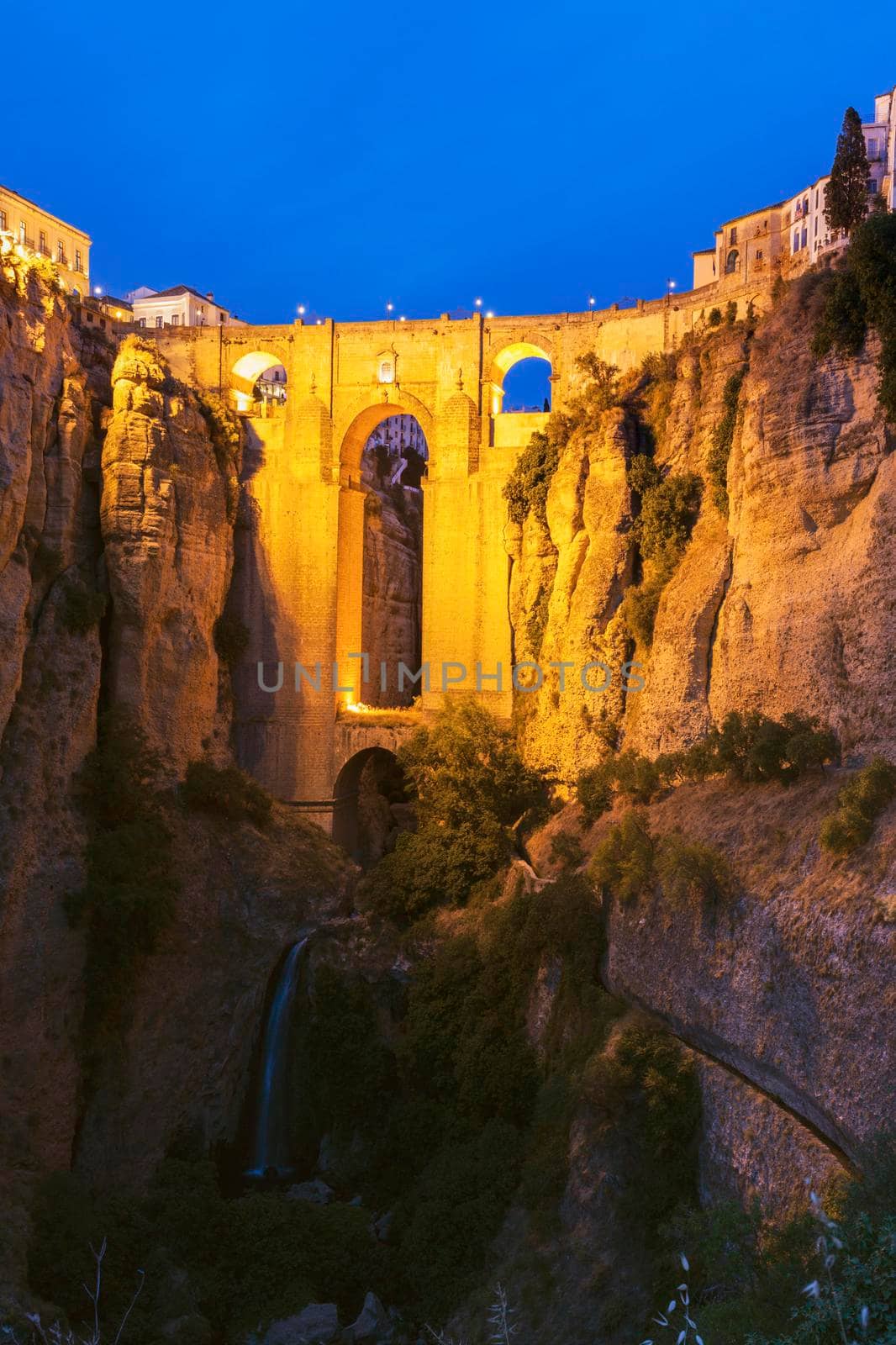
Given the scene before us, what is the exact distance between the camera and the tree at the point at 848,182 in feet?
73.9

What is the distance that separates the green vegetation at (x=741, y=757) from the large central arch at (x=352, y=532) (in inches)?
388

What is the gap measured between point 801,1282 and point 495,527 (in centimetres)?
2178

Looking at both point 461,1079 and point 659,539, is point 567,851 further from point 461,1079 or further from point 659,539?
point 659,539

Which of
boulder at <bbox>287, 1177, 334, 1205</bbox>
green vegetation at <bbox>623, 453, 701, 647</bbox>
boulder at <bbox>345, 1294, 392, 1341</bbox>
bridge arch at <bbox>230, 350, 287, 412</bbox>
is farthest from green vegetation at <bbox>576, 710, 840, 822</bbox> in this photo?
bridge arch at <bbox>230, 350, 287, 412</bbox>

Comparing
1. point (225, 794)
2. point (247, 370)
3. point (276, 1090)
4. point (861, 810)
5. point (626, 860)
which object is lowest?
point (276, 1090)

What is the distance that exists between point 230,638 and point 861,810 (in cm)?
1865

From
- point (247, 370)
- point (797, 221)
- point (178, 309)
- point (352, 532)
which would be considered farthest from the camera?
point (178, 309)

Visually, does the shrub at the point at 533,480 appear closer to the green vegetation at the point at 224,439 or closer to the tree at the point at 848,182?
the green vegetation at the point at 224,439

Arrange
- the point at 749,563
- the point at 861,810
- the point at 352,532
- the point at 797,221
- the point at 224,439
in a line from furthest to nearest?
the point at 797,221
the point at 352,532
the point at 224,439
the point at 749,563
the point at 861,810

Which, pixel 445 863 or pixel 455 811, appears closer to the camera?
pixel 445 863

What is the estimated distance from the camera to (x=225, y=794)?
2639 cm

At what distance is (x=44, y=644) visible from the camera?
24.3 m

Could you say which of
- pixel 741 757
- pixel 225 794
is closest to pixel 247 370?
pixel 225 794

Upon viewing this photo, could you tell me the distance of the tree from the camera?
2252cm
